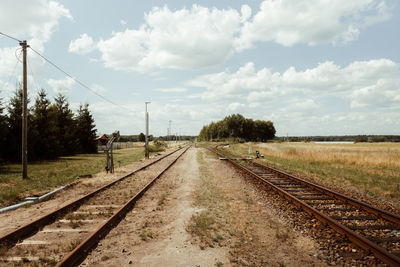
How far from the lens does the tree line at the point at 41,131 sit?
2391 cm

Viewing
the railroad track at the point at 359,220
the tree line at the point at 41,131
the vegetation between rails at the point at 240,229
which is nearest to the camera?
the railroad track at the point at 359,220

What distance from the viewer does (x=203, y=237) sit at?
5.85 m

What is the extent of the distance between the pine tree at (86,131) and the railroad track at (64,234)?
3897cm

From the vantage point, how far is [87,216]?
745cm

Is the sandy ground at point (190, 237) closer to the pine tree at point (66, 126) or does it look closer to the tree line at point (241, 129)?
the pine tree at point (66, 126)

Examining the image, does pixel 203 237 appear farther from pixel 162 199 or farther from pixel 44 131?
pixel 44 131

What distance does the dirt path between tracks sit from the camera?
15.7 feet

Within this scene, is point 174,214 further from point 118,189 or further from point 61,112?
point 61,112

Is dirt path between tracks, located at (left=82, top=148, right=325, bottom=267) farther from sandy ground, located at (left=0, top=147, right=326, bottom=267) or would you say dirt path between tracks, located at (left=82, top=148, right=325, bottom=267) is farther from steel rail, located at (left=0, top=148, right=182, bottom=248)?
steel rail, located at (left=0, top=148, right=182, bottom=248)

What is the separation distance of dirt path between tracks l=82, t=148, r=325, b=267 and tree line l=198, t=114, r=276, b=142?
4374 inches

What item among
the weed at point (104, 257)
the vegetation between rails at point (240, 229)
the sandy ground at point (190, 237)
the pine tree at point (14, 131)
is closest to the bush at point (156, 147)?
the pine tree at point (14, 131)

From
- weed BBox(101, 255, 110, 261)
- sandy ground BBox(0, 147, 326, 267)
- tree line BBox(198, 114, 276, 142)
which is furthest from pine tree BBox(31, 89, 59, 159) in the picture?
tree line BBox(198, 114, 276, 142)

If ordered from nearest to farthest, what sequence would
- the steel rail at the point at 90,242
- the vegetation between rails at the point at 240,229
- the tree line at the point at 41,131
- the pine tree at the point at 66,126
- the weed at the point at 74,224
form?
the steel rail at the point at 90,242
the vegetation between rails at the point at 240,229
the weed at the point at 74,224
the tree line at the point at 41,131
the pine tree at the point at 66,126

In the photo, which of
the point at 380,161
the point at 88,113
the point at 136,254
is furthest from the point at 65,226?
the point at 88,113
